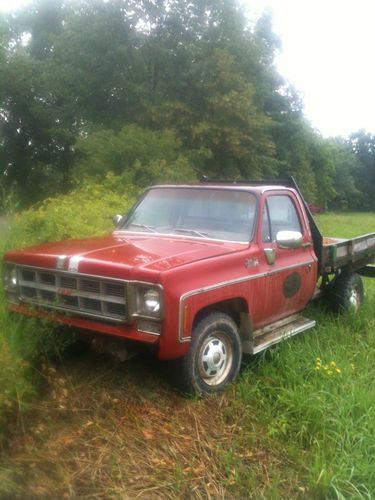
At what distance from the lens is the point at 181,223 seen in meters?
5.27

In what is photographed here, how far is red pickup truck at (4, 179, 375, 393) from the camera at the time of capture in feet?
12.5

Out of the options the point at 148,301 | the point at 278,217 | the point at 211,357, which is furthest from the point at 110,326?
the point at 278,217

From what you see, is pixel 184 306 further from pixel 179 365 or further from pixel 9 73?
pixel 9 73

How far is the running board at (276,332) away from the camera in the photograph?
468cm

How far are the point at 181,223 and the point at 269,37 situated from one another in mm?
27325

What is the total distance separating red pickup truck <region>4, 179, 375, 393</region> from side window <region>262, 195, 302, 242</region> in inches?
0.5

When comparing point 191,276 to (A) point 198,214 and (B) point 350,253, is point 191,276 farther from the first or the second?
(B) point 350,253

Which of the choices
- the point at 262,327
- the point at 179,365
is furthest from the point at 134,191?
the point at 179,365

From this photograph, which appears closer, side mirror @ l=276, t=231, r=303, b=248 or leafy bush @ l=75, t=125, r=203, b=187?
side mirror @ l=276, t=231, r=303, b=248

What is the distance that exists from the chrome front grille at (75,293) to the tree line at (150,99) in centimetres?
1231

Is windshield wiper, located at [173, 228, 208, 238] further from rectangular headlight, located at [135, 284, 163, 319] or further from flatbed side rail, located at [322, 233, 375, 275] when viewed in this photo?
flatbed side rail, located at [322, 233, 375, 275]

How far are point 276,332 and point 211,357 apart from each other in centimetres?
112

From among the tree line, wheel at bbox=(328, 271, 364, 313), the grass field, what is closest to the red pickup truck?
the grass field

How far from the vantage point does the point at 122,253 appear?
4.25m
